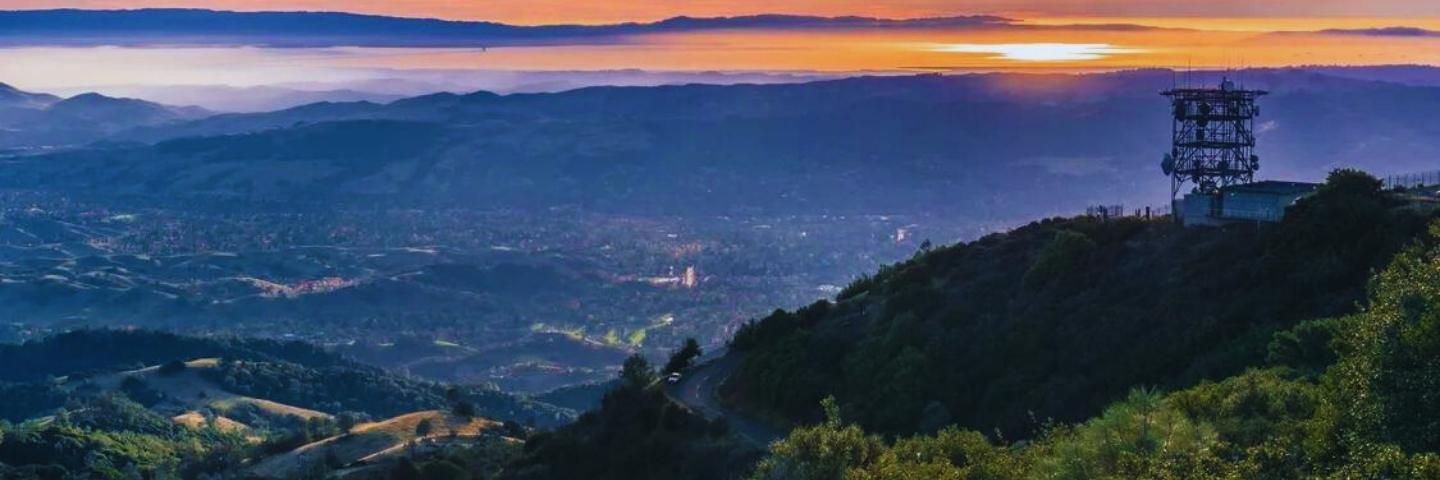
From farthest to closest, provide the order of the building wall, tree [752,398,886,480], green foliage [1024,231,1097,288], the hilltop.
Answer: green foliage [1024,231,1097,288], the building wall, tree [752,398,886,480], the hilltop

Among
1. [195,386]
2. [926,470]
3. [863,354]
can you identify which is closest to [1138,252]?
[863,354]

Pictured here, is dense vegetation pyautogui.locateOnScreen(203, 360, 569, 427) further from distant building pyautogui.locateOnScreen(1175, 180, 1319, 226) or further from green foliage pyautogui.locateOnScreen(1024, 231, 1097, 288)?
distant building pyautogui.locateOnScreen(1175, 180, 1319, 226)

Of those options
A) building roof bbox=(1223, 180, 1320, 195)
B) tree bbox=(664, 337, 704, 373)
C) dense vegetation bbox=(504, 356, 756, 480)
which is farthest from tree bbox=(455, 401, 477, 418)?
building roof bbox=(1223, 180, 1320, 195)

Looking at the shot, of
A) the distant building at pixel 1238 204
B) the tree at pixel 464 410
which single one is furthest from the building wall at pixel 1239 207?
the tree at pixel 464 410

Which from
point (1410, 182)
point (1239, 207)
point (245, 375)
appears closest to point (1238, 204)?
point (1239, 207)

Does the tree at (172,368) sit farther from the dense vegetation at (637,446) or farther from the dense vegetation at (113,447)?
the dense vegetation at (637,446)

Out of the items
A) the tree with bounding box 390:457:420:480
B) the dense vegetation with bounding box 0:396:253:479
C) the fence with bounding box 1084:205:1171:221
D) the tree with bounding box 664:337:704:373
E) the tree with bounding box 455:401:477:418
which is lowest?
the dense vegetation with bounding box 0:396:253:479
